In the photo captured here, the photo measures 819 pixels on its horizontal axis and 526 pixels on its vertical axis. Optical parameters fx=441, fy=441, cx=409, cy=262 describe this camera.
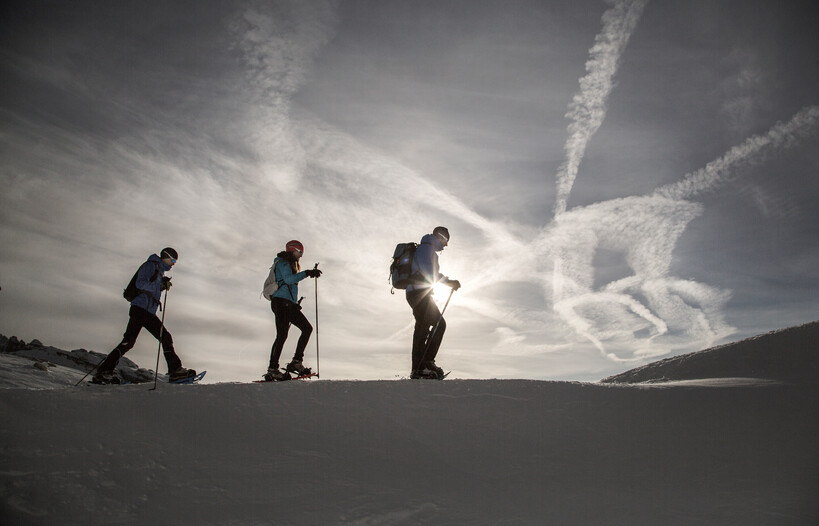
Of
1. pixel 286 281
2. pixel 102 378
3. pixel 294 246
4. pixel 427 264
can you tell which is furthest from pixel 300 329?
pixel 102 378

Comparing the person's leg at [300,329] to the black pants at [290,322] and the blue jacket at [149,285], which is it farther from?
the blue jacket at [149,285]

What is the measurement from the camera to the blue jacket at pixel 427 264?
7.30 meters

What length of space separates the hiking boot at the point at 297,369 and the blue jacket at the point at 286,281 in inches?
41.4

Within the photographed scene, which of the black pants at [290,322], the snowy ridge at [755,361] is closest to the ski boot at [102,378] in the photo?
the black pants at [290,322]

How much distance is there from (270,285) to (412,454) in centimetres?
458

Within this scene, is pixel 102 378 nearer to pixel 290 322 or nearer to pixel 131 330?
pixel 131 330

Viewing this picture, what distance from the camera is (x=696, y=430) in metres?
4.40

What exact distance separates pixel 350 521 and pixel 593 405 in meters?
3.15

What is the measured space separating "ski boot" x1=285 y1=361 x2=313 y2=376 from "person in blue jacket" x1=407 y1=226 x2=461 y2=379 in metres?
1.84

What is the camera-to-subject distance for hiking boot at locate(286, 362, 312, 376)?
7297 millimetres

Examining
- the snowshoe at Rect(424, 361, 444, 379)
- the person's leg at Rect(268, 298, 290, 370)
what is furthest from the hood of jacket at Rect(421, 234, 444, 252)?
the person's leg at Rect(268, 298, 290, 370)

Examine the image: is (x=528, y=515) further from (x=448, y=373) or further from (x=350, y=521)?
(x=448, y=373)

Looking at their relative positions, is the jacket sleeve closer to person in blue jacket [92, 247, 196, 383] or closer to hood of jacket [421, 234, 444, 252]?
person in blue jacket [92, 247, 196, 383]

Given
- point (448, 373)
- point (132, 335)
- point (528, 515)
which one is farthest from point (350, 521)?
point (132, 335)
